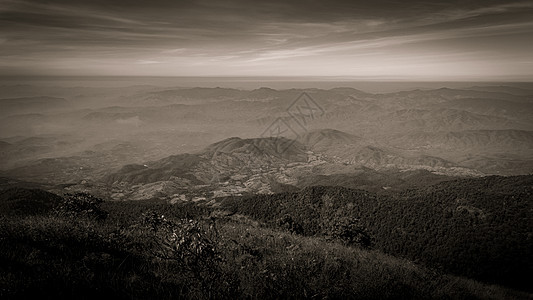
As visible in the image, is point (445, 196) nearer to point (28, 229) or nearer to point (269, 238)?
point (269, 238)

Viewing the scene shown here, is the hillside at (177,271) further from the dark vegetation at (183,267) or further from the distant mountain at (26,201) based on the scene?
the distant mountain at (26,201)

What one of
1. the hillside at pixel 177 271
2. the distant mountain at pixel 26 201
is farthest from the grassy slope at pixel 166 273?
the distant mountain at pixel 26 201

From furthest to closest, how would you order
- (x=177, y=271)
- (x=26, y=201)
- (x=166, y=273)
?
(x=26, y=201)
(x=177, y=271)
(x=166, y=273)

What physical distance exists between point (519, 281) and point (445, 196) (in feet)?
120

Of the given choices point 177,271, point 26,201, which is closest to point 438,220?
point 177,271

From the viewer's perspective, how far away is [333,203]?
84.2 m

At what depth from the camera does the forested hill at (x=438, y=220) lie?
52531mm

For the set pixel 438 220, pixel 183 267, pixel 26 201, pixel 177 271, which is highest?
pixel 183 267

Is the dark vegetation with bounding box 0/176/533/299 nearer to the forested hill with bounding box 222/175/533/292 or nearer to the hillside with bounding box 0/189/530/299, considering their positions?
the hillside with bounding box 0/189/530/299

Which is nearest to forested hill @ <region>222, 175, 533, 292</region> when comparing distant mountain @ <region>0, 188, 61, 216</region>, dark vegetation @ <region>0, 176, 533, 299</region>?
dark vegetation @ <region>0, 176, 533, 299</region>

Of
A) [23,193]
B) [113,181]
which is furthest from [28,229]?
[113,181]

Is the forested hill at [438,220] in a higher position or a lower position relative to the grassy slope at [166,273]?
lower

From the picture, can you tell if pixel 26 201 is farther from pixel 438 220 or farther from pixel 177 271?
pixel 438 220

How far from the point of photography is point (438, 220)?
7031cm
